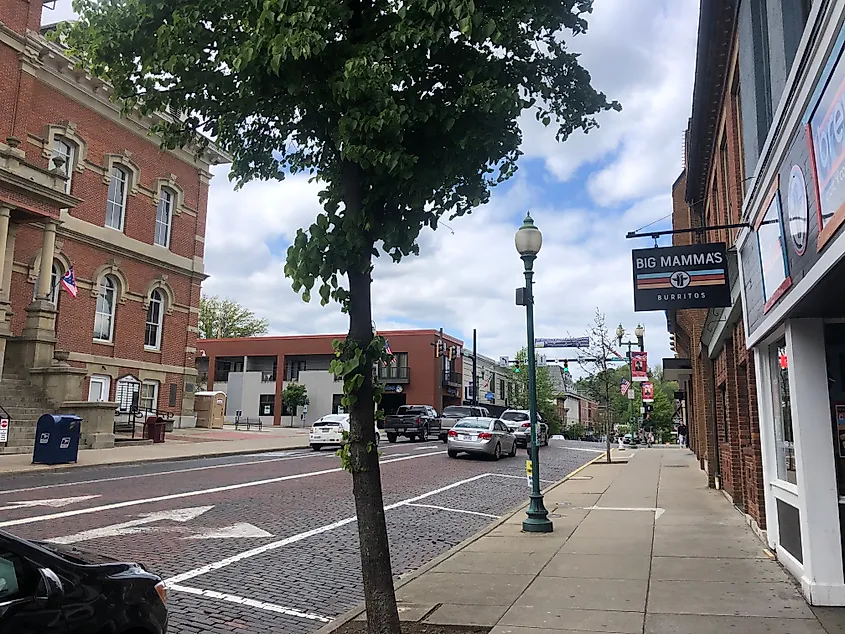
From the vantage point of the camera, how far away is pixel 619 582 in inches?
277

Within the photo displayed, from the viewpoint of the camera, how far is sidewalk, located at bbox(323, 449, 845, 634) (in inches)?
224

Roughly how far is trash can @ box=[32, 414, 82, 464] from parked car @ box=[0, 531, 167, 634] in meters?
15.4

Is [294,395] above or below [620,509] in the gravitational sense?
above

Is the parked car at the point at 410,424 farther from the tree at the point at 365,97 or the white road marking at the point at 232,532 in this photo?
the tree at the point at 365,97

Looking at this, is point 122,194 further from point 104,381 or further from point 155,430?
point 155,430

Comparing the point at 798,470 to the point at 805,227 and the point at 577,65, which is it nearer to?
the point at 805,227

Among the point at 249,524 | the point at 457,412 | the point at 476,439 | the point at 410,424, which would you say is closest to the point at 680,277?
the point at 249,524

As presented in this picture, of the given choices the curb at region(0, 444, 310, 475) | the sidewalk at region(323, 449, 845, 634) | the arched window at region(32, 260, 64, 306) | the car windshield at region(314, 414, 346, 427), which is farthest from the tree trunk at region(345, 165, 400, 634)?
the arched window at region(32, 260, 64, 306)

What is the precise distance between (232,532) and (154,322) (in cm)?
2548

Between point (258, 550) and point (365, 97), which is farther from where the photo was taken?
point (258, 550)

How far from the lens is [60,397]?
2259 cm

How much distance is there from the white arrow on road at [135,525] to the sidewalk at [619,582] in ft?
13.9

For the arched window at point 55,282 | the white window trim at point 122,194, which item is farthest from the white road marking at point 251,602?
the white window trim at point 122,194

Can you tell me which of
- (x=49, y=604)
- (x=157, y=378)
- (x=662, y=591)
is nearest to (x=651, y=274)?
(x=662, y=591)
